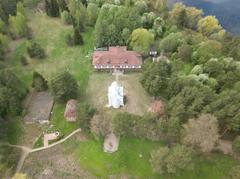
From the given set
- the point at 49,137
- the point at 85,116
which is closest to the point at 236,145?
the point at 85,116

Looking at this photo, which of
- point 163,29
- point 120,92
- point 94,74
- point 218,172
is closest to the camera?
point 218,172

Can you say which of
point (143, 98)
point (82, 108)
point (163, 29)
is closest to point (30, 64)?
point (82, 108)

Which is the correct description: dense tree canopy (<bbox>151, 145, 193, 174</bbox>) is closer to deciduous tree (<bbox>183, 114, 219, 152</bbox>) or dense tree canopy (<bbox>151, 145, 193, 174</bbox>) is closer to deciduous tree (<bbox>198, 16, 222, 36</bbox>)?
deciduous tree (<bbox>183, 114, 219, 152</bbox>)

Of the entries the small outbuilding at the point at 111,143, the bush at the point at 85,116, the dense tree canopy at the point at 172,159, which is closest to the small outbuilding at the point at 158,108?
the dense tree canopy at the point at 172,159

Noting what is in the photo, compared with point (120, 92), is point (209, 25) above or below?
above

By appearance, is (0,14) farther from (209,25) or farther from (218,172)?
(218,172)

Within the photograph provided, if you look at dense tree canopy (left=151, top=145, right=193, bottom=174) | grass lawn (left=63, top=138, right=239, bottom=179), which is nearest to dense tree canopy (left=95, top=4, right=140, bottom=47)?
grass lawn (left=63, top=138, right=239, bottom=179)

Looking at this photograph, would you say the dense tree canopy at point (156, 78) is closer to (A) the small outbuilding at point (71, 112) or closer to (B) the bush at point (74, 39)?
(A) the small outbuilding at point (71, 112)
